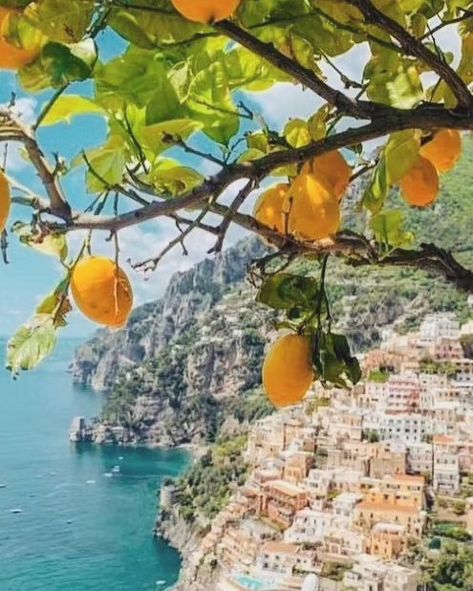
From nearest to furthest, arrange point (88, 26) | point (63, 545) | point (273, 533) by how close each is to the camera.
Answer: point (88, 26)
point (273, 533)
point (63, 545)

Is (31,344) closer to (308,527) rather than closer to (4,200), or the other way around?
(4,200)

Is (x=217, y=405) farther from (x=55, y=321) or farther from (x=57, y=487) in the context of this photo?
(x=55, y=321)

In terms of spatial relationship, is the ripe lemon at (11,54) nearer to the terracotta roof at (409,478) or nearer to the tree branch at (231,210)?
the tree branch at (231,210)

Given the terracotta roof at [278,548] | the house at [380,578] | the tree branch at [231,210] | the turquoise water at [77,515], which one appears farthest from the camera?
the turquoise water at [77,515]

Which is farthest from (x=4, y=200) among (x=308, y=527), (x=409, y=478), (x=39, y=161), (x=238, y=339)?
(x=238, y=339)

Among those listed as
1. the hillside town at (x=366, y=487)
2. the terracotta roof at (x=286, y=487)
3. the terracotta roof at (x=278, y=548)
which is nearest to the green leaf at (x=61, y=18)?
the hillside town at (x=366, y=487)

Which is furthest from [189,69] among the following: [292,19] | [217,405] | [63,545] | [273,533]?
[217,405]
